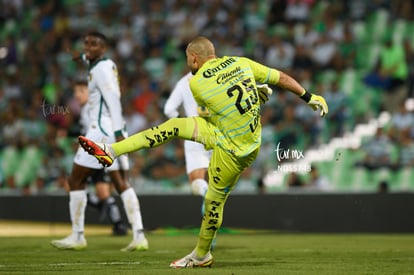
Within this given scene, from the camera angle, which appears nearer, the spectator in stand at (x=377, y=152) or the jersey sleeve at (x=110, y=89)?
the jersey sleeve at (x=110, y=89)

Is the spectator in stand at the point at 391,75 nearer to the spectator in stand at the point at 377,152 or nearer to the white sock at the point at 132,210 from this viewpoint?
the spectator in stand at the point at 377,152

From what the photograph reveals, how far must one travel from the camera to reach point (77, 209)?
38.2 ft

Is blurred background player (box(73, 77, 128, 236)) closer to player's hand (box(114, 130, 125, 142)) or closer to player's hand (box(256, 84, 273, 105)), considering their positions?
player's hand (box(114, 130, 125, 142))

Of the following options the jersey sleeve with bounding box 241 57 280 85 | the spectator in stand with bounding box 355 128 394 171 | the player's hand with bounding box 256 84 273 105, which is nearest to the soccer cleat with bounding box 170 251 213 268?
the player's hand with bounding box 256 84 273 105

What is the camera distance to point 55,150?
18.8 m

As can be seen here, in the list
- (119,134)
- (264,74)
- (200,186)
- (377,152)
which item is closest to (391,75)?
(377,152)

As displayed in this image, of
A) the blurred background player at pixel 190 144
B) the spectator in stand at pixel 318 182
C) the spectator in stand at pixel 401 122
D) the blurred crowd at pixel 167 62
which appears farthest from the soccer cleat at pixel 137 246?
the spectator in stand at pixel 401 122

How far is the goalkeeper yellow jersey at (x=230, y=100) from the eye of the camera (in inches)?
354

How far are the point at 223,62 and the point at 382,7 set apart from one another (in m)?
12.5

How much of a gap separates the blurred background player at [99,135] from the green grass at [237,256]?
281 millimetres

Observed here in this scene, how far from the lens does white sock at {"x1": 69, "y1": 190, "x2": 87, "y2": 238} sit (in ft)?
38.0

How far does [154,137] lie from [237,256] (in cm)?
239

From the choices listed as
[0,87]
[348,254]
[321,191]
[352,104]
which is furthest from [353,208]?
[0,87]

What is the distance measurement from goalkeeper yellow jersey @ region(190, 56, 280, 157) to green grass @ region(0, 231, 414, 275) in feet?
3.99
